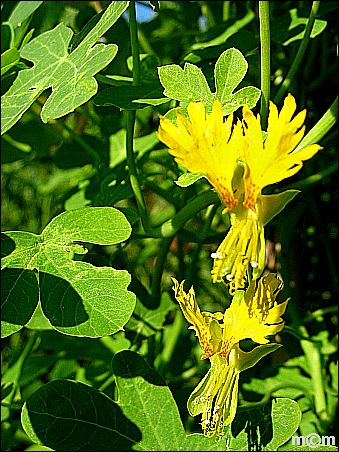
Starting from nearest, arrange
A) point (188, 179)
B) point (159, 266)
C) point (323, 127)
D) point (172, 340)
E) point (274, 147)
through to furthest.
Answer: point (274, 147) < point (188, 179) < point (323, 127) < point (159, 266) < point (172, 340)

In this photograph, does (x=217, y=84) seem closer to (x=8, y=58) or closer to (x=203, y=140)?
(x=203, y=140)

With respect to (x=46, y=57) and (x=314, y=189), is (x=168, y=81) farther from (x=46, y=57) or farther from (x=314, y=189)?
(x=314, y=189)

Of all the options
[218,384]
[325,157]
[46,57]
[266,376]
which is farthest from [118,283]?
[325,157]

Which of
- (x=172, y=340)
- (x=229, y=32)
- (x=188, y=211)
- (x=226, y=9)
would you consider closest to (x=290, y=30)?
(x=229, y=32)

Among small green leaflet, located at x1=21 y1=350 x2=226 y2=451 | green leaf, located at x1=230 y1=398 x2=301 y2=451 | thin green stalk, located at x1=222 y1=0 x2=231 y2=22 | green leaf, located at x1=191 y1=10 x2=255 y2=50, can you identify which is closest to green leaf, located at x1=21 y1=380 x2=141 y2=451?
small green leaflet, located at x1=21 y1=350 x2=226 y2=451

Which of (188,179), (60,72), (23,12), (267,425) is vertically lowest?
(267,425)
